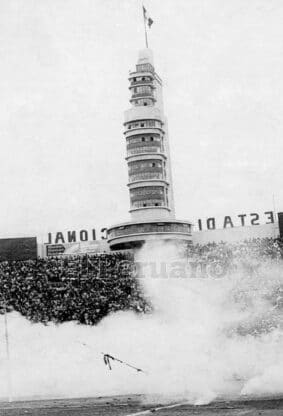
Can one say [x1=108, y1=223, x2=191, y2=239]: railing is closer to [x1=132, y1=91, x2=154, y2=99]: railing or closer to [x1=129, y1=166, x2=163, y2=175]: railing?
[x1=129, y1=166, x2=163, y2=175]: railing

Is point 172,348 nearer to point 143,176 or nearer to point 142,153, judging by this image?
point 143,176

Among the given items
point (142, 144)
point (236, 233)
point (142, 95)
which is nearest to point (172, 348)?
point (236, 233)

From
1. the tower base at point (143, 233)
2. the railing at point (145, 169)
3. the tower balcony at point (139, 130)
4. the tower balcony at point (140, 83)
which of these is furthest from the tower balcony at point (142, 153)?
the tower base at point (143, 233)

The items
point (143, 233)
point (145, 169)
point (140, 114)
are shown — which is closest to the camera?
point (143, 233)

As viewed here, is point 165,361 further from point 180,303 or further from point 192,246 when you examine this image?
point 192,246

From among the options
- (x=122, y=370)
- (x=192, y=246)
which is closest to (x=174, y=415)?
(x=122, y=370)
